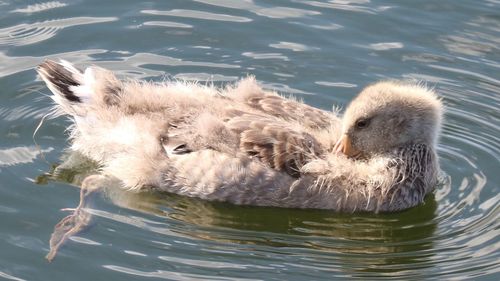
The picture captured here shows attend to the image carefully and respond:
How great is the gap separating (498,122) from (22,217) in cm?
483

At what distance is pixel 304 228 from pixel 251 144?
2.70ft

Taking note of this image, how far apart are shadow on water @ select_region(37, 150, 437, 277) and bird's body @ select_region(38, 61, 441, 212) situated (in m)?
0.09

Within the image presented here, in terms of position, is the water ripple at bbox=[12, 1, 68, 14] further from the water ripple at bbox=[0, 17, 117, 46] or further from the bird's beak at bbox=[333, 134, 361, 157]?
the bird's beak at bbox=[333, 134, 361, 157]

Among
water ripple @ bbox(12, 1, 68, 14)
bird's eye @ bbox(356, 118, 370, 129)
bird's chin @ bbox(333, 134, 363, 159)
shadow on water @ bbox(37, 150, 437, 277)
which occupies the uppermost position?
water ripple @ bbox(12, 1, 68, 14)

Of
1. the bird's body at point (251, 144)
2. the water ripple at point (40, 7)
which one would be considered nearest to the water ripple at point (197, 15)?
the water ripple at point (40, 7)

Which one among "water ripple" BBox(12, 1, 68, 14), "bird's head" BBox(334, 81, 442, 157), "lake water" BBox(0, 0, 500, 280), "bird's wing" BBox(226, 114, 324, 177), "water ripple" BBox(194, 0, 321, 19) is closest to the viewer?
"lake water" BBox(0, 0, 500, 280)

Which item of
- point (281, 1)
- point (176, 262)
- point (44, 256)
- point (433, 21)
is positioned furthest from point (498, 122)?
point (44, 256)

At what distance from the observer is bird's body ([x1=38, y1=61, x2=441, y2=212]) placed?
32.0 feet

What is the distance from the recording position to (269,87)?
12.0m

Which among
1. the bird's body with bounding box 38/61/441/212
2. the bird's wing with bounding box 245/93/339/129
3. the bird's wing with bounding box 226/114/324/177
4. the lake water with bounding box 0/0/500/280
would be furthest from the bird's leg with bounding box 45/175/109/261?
the bird's wing with bounding box 245/93/339/129

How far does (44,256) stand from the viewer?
8938 mm

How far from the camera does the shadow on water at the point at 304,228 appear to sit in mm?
9312

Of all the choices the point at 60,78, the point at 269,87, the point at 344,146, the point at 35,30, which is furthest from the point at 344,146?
the point at 35,30

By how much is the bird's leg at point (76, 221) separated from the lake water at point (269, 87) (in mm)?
68
